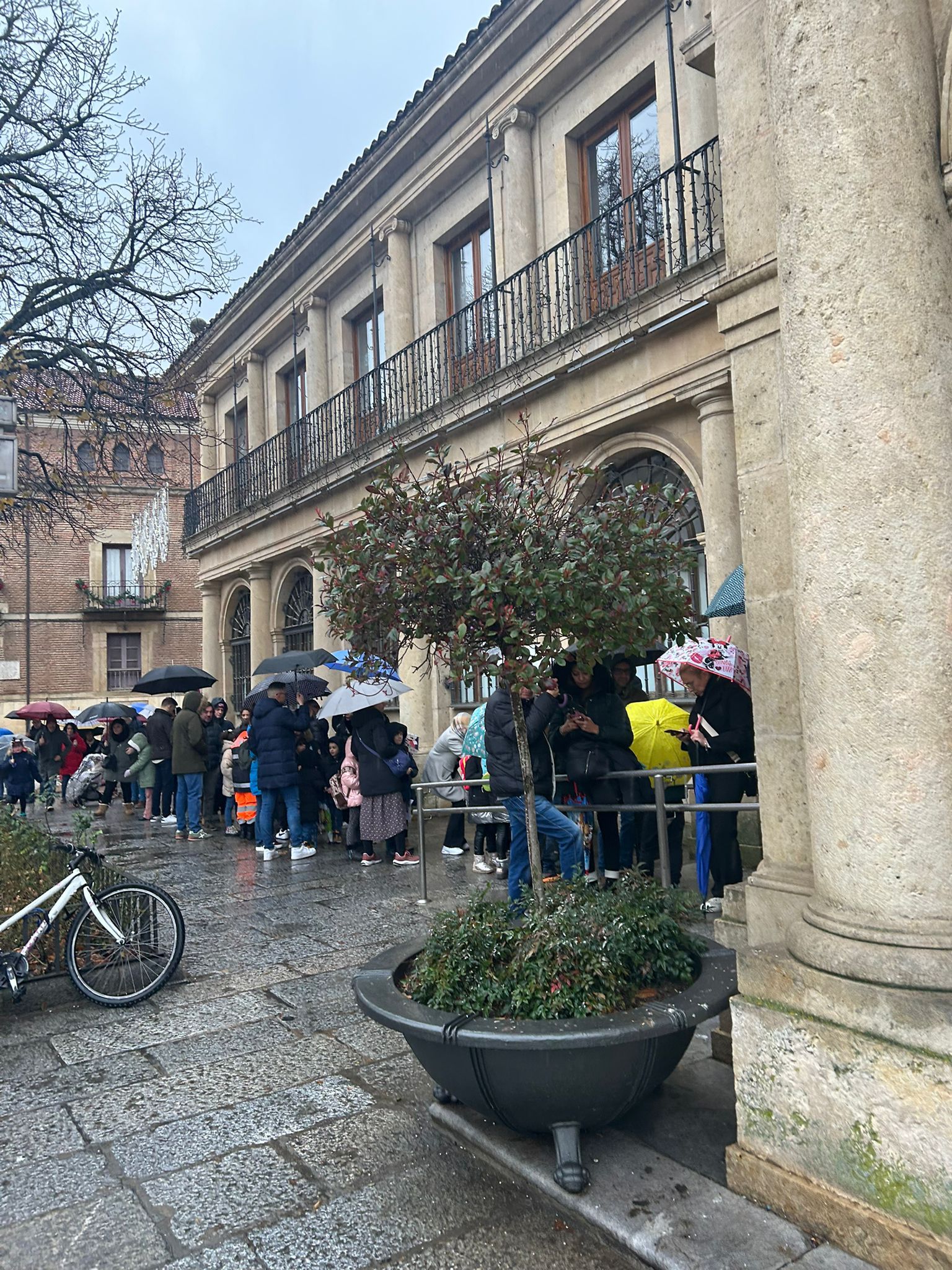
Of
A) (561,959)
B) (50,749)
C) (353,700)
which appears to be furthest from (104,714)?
(561,959)

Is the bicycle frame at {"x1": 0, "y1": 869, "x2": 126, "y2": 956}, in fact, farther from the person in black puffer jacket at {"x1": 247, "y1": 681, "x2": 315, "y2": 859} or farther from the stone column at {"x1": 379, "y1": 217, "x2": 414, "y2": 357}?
the stone column at {"x1": 379, "y1": 217, "x2": 414, "y2": 357}

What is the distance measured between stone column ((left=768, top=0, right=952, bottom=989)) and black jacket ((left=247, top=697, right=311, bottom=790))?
296 inches

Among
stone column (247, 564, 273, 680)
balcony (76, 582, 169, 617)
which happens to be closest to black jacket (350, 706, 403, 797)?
stone column (247, 564, 273, 680)

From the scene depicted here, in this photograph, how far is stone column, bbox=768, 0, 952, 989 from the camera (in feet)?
8.87

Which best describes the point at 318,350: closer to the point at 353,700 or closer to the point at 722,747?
the point at 353,700

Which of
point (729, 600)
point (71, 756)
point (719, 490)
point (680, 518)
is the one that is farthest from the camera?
point (71, 756)

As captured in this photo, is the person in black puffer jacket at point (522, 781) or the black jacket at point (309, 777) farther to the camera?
the black jacket at point (309, 777)

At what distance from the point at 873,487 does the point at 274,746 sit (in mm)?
7971

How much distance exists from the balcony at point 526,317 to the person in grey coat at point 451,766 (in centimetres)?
431

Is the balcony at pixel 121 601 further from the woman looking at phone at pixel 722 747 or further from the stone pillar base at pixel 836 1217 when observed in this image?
the stone pillar base at pixel 836 1217

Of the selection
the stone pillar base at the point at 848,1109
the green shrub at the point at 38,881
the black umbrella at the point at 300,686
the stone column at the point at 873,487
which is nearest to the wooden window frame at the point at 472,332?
the black umbrella at the point at 300,686

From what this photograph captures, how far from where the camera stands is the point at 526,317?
38.7 ft

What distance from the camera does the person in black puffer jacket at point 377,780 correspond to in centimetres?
918

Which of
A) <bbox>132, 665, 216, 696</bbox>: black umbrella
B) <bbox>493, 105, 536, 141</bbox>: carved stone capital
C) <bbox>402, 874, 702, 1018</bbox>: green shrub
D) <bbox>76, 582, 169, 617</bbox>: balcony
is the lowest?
<bbox>402, 874, 702, 1018</bbox>: green shrub
